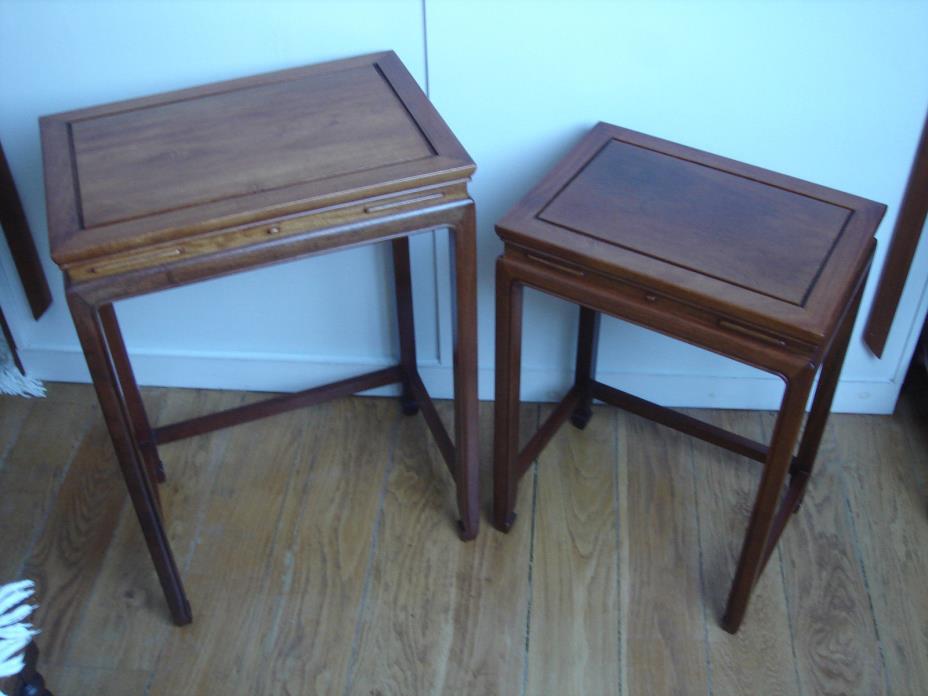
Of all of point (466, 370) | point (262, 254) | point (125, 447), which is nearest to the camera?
point (262, 254)

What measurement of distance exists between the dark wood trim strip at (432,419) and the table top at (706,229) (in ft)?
1.79

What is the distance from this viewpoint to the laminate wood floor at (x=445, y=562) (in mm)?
1704

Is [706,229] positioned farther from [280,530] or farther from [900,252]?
[280,530]

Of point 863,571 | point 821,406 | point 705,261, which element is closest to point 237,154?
point 705,261

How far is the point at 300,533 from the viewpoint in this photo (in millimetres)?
1929

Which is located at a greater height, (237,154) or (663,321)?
(237,154)

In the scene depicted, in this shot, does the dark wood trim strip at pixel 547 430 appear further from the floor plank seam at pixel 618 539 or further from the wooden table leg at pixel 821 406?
the wooden table leg at pixel 821 406

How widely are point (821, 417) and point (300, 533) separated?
1004 millimetres

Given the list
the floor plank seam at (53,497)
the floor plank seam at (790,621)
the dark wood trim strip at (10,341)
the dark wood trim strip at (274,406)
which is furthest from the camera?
the dark wood trim strip at (10,341)

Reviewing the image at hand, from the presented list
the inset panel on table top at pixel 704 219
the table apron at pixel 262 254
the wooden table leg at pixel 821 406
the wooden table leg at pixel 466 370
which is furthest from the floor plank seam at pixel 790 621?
the table apron at pixel 262 254

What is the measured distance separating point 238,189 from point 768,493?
0.91 m

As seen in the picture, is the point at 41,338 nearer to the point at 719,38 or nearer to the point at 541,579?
the point at 541,579

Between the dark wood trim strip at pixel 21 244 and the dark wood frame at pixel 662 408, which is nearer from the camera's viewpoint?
the dark wood frame at pixel 662 408

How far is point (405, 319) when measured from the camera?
2010 mm
